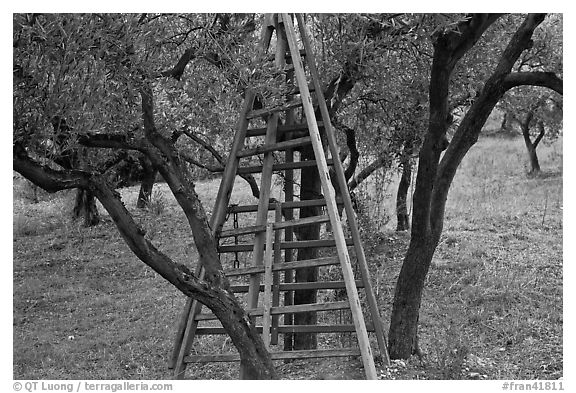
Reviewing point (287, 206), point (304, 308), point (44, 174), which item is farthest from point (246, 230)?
point (44, 174)

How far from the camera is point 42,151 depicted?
16.5ft

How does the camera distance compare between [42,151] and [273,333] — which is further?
[273,333]

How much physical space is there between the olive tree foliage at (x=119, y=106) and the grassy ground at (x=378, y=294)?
190 cm

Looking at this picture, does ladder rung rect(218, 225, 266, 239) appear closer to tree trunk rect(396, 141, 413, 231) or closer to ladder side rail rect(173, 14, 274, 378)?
ladder side rail rect(173, 14, 274, 378)

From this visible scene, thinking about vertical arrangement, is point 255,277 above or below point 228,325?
above

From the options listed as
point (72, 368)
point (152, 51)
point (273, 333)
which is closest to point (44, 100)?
point (152, 51)

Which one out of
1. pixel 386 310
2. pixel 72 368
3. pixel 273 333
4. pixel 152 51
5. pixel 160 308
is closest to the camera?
pixel 152 51

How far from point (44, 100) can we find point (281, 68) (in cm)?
262

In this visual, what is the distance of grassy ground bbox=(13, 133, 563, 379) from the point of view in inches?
373

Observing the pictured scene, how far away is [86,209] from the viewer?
64.3 feet

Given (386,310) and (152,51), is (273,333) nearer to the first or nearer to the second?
(152,51)

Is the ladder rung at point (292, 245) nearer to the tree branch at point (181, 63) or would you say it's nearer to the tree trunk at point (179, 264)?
the tree trunk at point (179, 264)

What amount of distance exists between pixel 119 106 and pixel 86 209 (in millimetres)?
14021

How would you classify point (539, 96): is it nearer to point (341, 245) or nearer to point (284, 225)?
point (284, 225)
